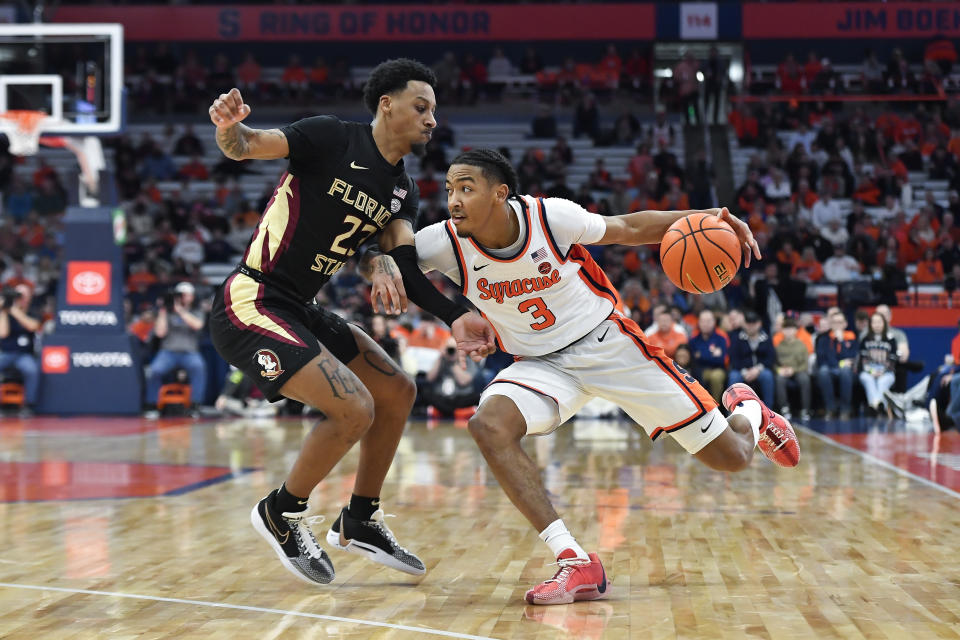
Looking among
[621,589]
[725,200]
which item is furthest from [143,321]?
Answer: [621,589]

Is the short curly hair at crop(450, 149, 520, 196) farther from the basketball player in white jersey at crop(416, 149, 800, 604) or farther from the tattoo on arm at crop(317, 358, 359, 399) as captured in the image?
the tattoo on arm at crop(317, 358, 359, 399)

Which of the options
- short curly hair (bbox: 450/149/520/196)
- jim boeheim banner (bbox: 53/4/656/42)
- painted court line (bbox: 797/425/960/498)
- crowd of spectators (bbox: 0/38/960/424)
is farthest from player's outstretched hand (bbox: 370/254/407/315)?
jim boeheim banner (bbox: 53/4/656/42)

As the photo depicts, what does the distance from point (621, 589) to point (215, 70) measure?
73.0 feet

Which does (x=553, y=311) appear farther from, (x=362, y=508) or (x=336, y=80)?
(x=336, y=80)

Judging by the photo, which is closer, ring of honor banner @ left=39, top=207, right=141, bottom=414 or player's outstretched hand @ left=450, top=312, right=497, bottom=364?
player's outstretched hand @ left=450, top=312, right=497, bottom=364

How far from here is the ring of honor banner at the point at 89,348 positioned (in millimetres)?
15422

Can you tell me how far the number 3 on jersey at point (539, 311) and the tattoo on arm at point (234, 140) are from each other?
141 centimetres

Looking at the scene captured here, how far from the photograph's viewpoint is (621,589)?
15.2ft

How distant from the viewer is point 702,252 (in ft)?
16.0

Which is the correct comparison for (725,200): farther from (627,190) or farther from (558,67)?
(558,67)

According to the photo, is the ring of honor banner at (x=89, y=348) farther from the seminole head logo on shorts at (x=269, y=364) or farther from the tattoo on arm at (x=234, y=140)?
the tattoo on arm at (x=234, y=140)

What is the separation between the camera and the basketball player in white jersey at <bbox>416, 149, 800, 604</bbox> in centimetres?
478

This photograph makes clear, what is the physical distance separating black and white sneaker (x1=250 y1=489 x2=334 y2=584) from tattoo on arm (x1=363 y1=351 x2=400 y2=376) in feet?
2.41

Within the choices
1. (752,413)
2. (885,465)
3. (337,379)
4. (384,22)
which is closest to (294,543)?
(337,379)
